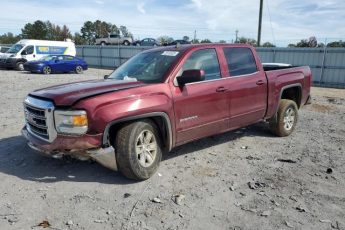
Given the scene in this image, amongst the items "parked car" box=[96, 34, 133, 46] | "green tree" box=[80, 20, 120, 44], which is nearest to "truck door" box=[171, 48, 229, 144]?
"parked car" box=[96, 34, 133, 46]

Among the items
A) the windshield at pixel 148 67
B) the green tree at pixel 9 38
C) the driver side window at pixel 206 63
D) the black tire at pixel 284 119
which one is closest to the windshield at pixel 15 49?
the windshield at pixel 148 67

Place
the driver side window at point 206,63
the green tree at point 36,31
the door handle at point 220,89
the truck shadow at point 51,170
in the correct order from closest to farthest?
the truck shadow at point 51,170
the driver side window at point 206,63
the door handle at point 220,89
the green tree at point 36,31

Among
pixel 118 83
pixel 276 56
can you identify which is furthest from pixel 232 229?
pixel 276 56

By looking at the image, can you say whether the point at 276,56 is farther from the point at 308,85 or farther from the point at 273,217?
the point at 273,217

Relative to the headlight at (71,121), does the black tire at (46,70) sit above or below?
below

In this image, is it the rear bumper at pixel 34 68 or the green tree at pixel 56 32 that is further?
the green tree at pixel 56 32

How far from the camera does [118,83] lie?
498 cm

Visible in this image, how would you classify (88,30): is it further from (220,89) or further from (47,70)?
(220,89)

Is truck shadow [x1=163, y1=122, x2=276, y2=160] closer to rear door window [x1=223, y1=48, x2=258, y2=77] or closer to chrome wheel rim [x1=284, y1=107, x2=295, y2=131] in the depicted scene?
chrome wheel rim [x1=284, y1=107, x2=295, y2=131]

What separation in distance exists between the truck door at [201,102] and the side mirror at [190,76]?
81 millimetres

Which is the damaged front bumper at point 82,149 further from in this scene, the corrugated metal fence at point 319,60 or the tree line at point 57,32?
the tree line at point 57,32

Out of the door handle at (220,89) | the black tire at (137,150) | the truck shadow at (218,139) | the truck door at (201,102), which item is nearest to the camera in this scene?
the black tire at (137,150)

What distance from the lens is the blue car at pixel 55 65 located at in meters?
24.2

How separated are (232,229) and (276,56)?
19419 millimetres
